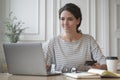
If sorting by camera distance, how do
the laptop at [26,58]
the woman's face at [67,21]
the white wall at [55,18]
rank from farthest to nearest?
the white wall at [55,18]
the woman's face at [67,21]
the laptop at [26,58]

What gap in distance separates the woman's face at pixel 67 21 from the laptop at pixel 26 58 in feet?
2.58

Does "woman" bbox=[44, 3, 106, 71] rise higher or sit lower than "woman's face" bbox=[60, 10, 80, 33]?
lower

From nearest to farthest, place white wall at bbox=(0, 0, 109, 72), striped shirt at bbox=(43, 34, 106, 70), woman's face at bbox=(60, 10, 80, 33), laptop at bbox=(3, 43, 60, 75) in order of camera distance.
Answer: laptop at bbox=(3, 43, 60, 75) → striped shirt at bbox=(43, 34, 106, 70) → woman's face at bbox=(60, 10, 80, 33) → white wall at bbox=(0, 0, 109, 72)

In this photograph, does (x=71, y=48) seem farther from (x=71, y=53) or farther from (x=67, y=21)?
(x=67, y=21)

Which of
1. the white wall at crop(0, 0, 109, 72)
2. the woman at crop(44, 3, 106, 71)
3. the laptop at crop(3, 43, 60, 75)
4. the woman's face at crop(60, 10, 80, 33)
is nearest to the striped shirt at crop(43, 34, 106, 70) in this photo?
the woman at crop(44, 3, 106, 71)

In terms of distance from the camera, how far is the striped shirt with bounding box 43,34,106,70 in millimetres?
2066

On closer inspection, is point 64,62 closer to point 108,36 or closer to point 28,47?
point 28,47

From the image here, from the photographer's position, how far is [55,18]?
4176 millimetres

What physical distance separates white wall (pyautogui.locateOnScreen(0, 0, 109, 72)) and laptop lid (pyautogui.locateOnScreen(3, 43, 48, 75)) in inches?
101

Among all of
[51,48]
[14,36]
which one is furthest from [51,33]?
[51,48]

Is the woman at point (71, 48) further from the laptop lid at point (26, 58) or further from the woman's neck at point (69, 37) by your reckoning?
the laptop lid at point (26, 58)

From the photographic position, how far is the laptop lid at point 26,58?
1.42 meters

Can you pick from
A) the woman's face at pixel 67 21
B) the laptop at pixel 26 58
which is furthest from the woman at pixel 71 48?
the laptop at pixel 26 58

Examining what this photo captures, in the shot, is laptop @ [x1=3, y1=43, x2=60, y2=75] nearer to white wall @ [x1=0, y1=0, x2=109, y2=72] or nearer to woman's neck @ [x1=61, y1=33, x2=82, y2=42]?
woman's neck @ [x1=61, y1=33, x2=82, y2=42]
